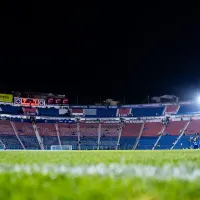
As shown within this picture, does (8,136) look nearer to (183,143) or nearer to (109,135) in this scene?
(109,135)

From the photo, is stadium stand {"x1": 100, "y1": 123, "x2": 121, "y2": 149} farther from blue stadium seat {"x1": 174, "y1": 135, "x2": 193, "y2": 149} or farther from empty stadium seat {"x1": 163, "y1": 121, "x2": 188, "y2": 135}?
blue stadium seat {"x1": 174, "y1": 135, "x2": 193, "y2": 149}

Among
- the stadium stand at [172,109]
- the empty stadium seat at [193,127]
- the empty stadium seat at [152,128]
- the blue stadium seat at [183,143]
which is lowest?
the blue stadium seat at [183,143]

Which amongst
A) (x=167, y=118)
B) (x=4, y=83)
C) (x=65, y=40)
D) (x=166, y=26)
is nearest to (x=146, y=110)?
(x=167, y=118)

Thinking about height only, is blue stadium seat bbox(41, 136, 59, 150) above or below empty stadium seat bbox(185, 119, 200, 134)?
below

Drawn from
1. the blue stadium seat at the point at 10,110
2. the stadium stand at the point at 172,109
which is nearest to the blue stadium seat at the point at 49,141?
the blue stadium seat at the point at 10,110

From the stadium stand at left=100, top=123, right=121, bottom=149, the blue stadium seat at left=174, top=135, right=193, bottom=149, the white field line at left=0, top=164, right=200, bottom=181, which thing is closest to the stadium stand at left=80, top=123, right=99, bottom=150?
the stadium stand at left=100, top=123, right=121, bottom=149

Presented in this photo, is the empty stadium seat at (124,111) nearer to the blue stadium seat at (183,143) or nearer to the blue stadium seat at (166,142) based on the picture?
the blue stadium seat at (166,142)

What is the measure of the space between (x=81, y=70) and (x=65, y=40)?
8.15m

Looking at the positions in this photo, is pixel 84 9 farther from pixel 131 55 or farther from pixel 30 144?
pixel 30 144

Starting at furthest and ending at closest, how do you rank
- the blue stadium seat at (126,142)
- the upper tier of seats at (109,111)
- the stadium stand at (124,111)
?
the stadium stand at (124,111), the upper tier of seats at (109,111), the blue stadium seat at (126,142)

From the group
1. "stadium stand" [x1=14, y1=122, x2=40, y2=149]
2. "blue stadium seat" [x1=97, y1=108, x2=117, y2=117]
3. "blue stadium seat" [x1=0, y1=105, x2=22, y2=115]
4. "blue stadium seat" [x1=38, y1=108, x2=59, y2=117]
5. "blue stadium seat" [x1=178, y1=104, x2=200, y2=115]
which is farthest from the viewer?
"blue stadium seat" [x1=97, y1=108, x2=117, y2=117]

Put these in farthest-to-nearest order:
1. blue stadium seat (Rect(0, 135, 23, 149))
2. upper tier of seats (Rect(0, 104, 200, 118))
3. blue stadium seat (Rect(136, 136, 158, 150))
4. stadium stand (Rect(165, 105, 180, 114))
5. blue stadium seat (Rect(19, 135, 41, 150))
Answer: stadium stand (Rect(165, 105, 180, 114)) → upper tier of seats (Rect(0, 104, 200, 118)) → blue stadium seat (Rect(136, 136, 158, 150)) → blue stadium seat (Rect(19, 135, 41, 150)) → blue stadium seat (Rect(0, 135, 23, 149))

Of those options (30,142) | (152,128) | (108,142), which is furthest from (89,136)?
(152,128)

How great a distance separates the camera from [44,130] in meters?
47.8
